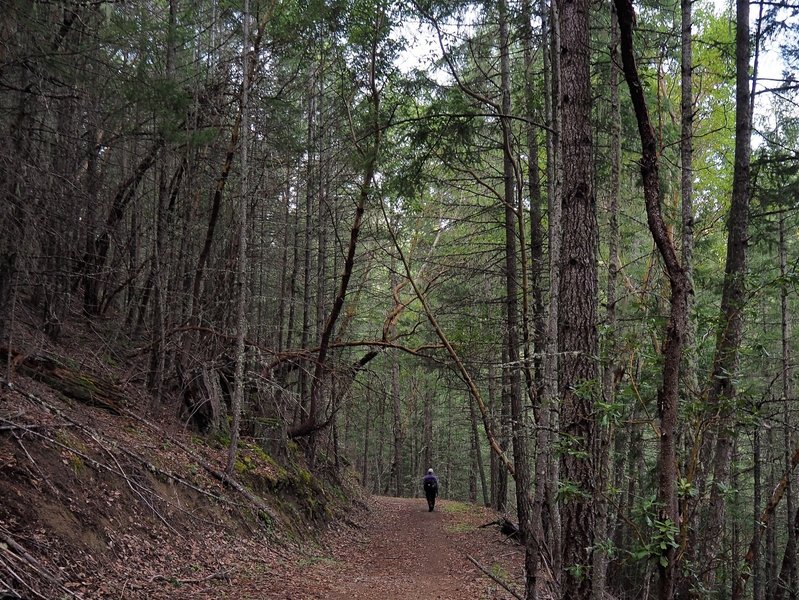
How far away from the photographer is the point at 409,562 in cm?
1110

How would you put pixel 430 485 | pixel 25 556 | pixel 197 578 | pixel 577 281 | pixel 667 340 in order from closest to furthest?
pixel 667 340 → pixel 25 556 → pixel 577 281 → pixel 197 578 → pixel 430 485

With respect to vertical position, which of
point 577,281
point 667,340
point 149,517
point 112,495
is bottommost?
point 149,517

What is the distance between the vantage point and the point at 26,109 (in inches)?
263

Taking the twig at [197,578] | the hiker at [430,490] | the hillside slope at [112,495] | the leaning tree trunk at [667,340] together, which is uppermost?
the leaning tree trunk at [667,340]

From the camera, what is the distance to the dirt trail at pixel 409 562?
775 centimetres

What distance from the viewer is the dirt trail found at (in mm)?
7754

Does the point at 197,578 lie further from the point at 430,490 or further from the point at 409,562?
the point at 430,490

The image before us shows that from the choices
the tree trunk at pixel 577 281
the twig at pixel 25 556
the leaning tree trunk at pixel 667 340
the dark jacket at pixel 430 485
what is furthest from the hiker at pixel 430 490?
the leaning tree trunk at pixel 667 340

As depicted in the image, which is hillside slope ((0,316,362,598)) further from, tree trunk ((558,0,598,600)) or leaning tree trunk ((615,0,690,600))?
leaning tree trunk ((615,0,690,600))

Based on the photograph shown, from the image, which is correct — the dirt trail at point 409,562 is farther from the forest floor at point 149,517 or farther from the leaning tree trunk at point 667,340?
the leaning tree trunk at point 667,340

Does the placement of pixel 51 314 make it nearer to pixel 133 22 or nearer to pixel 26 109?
pixel 26 109

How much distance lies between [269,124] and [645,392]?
8822mm

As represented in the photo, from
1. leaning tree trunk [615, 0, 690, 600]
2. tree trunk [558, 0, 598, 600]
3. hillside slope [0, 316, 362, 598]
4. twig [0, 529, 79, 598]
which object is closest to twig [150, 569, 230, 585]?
hillside slope [0, 316, 362, 598]

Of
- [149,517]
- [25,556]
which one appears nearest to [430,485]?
[149,517]
